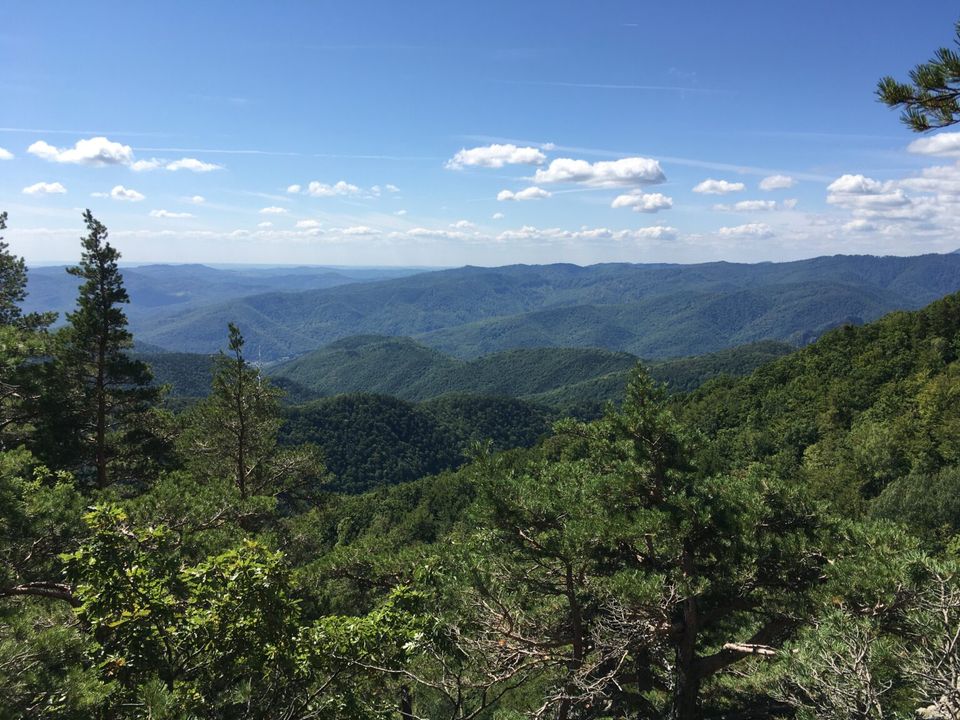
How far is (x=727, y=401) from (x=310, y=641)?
88324mm

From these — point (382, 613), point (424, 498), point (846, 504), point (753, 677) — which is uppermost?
point (382, 613)

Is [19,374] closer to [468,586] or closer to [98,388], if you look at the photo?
[98,388]

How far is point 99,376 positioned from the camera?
57.0 ft

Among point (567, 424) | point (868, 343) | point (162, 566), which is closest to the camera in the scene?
point (162, 566)

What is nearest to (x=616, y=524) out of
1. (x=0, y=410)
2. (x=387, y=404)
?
(x=0, y=410)

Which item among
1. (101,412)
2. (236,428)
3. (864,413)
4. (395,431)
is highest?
Result: (101,412)


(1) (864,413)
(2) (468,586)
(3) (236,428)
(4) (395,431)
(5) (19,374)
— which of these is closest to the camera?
(2) (468,586)

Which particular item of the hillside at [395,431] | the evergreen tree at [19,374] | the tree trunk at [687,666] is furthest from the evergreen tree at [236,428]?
the hillside at [395,431]

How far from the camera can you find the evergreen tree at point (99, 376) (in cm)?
1675

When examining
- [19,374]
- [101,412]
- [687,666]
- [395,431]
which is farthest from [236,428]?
[395,431]

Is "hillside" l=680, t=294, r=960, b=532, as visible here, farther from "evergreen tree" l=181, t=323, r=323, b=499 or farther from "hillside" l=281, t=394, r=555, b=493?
"hillside" l=281, t=394, r=555, b=493

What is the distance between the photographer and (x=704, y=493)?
8.84m

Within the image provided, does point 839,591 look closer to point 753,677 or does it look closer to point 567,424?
point 753,677

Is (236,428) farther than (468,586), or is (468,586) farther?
(236,428)
